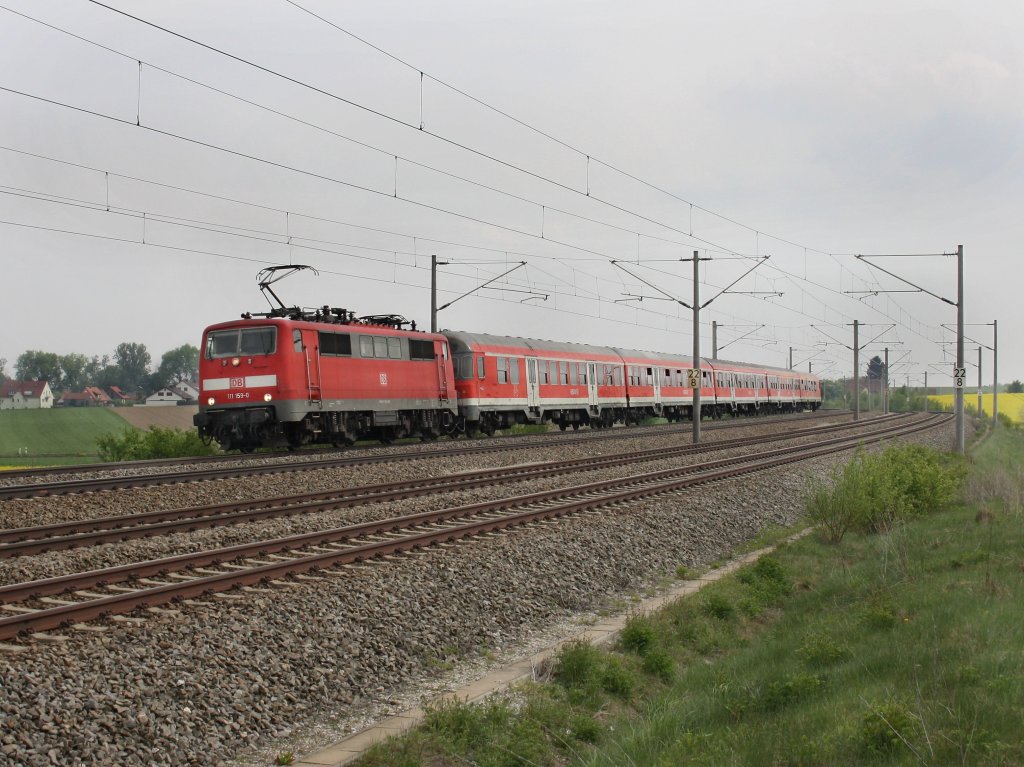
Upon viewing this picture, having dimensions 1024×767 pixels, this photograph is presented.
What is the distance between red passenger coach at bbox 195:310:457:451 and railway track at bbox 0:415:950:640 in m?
8.69

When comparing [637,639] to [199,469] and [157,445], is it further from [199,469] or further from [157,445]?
[157,445]

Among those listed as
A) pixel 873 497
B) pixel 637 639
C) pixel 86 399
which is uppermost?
pixel 86 399

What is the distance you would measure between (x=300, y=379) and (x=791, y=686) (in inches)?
718

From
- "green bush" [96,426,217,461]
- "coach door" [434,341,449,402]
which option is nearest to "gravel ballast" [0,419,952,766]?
"green bush" [96,426,217,461]

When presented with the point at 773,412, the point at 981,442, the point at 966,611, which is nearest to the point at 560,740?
the point at 966,611

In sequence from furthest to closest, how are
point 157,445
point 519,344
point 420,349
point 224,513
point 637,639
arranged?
point 519,344, point 420,349, point 157,445, point 224,513, point 637,639

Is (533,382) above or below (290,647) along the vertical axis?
above

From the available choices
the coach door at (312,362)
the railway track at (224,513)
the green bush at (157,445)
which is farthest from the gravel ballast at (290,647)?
the green bush at (157,445)

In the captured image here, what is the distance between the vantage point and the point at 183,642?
764 centimetres

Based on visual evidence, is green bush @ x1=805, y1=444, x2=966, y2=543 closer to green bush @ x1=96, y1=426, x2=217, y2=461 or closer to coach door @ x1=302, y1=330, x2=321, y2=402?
coach door @ x1=302, y1=330, x2=321, y2=402

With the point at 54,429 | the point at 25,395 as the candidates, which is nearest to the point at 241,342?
the point at 54,429

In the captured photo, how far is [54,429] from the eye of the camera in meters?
81.5

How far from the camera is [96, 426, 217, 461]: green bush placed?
26.6 m

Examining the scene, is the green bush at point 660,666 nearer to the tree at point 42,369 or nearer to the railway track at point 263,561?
the railway track at point 263,561
